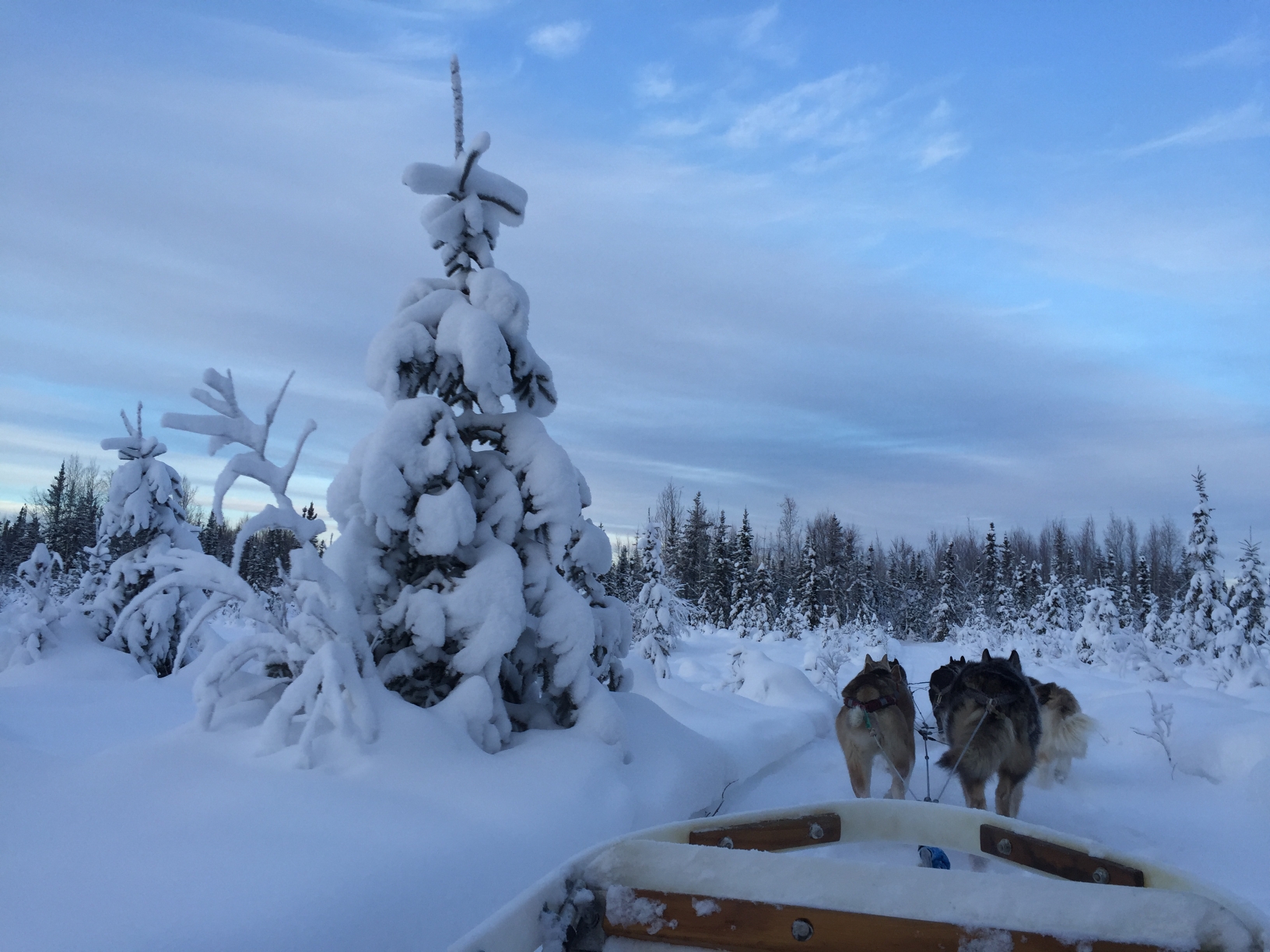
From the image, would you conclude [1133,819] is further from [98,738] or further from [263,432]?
[98,738]

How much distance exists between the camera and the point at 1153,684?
43.5 feet

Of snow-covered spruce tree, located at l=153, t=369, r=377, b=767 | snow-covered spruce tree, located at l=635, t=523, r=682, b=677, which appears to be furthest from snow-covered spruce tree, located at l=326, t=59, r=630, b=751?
snow-covered spruce tree, located at l=635, t=523, r=682, b=677

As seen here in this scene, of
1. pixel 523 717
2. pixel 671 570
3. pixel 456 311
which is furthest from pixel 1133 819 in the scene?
pixel 671 570

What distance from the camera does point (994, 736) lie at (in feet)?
17.4

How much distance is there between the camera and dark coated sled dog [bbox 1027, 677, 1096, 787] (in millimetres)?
6953

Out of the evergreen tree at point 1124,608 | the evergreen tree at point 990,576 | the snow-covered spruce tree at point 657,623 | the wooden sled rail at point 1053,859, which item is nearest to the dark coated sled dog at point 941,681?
the wooden sled rail at point 1053,859

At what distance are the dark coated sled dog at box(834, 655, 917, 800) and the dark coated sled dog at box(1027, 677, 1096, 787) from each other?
1.91 metres

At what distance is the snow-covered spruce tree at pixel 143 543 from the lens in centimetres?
1276

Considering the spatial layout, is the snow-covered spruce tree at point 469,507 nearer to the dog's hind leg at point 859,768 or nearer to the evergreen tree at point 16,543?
the dog's hind leg at point 859,768

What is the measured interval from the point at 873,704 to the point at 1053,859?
3456mm

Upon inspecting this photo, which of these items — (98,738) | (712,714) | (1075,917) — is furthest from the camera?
(712,714)

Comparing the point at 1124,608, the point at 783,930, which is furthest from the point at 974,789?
the point at 1124,608

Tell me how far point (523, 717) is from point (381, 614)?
51.7 inches

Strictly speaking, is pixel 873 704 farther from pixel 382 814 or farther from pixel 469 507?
pixel 382 814
